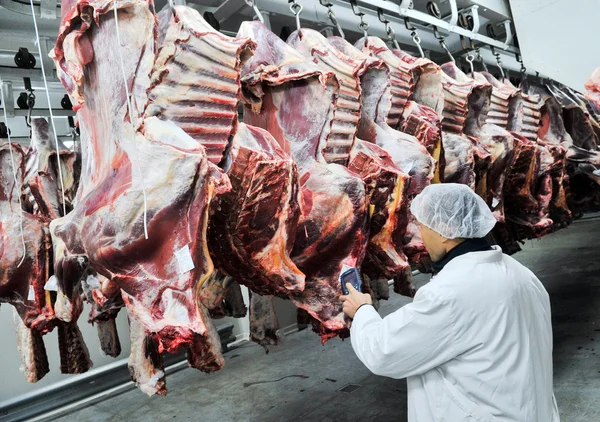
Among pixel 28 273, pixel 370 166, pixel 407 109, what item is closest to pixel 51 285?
pixel 28 273

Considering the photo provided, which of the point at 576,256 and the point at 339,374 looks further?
the point at 576,256

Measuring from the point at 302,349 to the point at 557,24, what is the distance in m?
4.21

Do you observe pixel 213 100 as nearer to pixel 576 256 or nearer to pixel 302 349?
pixel 302 349

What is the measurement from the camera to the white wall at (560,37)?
450cm

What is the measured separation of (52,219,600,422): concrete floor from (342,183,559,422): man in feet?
6.71

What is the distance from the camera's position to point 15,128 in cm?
380

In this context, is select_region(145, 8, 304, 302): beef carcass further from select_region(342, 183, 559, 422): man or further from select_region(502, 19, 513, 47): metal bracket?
select_region(502, 19, 513, 47): metal bracket

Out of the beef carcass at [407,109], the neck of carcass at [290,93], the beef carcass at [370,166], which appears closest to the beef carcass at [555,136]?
the beef carcass at [407,109]

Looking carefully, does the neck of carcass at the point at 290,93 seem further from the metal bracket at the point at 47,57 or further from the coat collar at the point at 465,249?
the metal bracket at the point at 47,57

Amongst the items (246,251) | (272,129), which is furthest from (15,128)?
(246,251)

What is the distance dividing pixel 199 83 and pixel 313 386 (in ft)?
12.4

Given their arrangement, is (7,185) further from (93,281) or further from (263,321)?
(263,321)

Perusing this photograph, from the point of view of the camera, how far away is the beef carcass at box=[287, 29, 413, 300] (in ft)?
9.50

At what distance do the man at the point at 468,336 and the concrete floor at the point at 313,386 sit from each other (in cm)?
205
